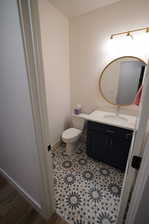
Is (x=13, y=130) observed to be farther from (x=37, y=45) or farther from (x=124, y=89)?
(x=124, y=89)

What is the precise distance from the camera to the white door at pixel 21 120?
0.68 metres

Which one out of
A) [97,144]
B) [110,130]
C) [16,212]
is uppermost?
[110,130]

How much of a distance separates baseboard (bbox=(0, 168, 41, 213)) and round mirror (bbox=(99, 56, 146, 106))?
68.7 inches

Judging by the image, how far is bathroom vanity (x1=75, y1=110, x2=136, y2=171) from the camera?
4.74ft

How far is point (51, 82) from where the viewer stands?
5.99ft

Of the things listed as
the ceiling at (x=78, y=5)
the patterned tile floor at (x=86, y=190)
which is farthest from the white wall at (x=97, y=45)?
the patterned tile floor at (x=86, y=190)

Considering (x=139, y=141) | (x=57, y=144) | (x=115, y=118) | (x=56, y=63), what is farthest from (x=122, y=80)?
(x=57, y=144)

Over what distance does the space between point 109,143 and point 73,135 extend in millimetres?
636

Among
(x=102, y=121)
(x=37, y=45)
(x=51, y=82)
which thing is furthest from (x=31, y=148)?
(x=51, y=82)

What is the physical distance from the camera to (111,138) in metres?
1.54

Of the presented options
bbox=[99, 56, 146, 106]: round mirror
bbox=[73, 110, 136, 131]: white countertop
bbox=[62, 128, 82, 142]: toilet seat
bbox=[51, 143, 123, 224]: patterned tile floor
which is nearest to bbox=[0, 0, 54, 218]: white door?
bbox=[51, 143, 123, 224]: patterned tile floor

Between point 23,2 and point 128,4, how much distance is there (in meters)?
1.60

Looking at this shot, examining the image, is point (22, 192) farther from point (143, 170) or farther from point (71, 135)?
point (143, 170)

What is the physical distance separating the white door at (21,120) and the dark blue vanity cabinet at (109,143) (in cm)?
93
